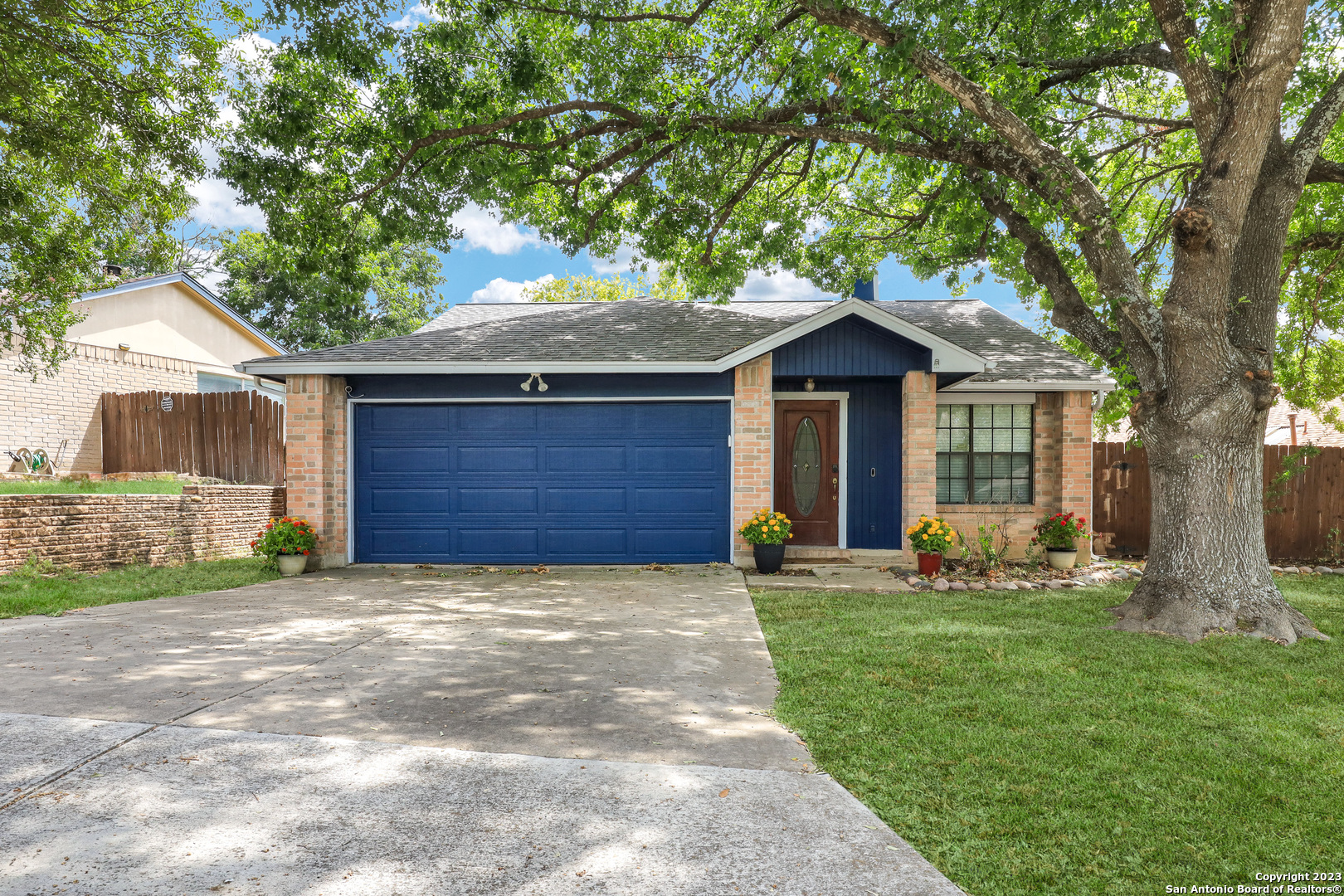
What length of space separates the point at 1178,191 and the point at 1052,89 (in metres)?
2.77

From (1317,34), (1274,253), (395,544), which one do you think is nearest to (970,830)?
(1274,253)

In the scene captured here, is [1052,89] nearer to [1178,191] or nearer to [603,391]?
[1178,191]

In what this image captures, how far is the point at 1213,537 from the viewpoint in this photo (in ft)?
20.6

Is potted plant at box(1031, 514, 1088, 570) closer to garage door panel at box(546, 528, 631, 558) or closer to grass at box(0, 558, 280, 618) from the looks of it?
garage door panel at box(546, 528, 631, 558)

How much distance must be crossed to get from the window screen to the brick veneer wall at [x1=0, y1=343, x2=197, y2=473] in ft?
50.3

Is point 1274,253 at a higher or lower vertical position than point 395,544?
higher

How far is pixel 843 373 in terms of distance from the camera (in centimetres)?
969

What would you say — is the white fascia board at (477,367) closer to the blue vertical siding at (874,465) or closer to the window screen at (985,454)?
the blue vertical siding at (874,465)

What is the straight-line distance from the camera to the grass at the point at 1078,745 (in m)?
2.67

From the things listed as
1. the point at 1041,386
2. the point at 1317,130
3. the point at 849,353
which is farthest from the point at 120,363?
the point at 1317,130

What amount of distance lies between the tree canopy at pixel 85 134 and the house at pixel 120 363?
6.28 feet

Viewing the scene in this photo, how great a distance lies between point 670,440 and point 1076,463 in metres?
5.81

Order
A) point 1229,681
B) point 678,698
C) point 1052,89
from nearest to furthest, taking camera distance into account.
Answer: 1. point 678,698
2. point 1229,681
3. point 1052,89

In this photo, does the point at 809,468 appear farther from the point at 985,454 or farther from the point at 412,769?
the point at 412,769
